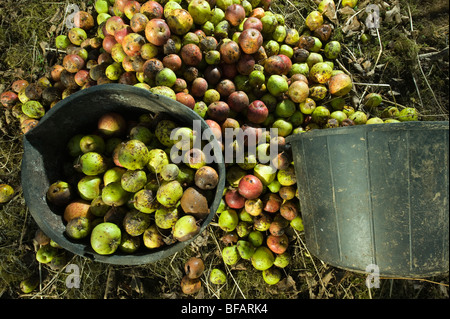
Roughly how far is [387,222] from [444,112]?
2415 mm

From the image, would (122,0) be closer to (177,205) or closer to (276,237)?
(177,205)

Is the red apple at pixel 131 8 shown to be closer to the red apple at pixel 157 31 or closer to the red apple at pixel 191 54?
the red apple at pixel 157 31

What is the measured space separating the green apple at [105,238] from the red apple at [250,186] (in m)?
1.22

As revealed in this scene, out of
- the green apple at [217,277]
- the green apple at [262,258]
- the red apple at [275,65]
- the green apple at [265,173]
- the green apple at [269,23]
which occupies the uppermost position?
the green apple at [269,23]

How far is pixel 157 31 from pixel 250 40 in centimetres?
95

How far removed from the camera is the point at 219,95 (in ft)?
9.49

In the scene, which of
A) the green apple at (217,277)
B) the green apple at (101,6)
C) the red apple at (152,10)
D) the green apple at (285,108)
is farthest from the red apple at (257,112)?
the green apple at (101,6)

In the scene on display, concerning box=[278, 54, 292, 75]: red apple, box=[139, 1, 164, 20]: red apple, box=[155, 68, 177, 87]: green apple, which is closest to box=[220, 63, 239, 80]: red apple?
box=[278, 54, 292, 75]: red apple

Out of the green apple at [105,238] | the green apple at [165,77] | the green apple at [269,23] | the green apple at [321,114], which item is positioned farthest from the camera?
the green apple at [269,23]

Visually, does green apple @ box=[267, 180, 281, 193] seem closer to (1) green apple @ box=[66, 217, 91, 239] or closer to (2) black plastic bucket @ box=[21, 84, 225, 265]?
(2) black plastic bucket @ box=[21, 84, 225, 265]

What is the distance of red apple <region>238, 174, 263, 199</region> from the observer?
105 inches

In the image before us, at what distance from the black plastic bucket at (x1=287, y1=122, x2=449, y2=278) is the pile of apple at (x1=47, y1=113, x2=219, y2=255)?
972 millimetres

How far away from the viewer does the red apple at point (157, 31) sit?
2.63 metres
